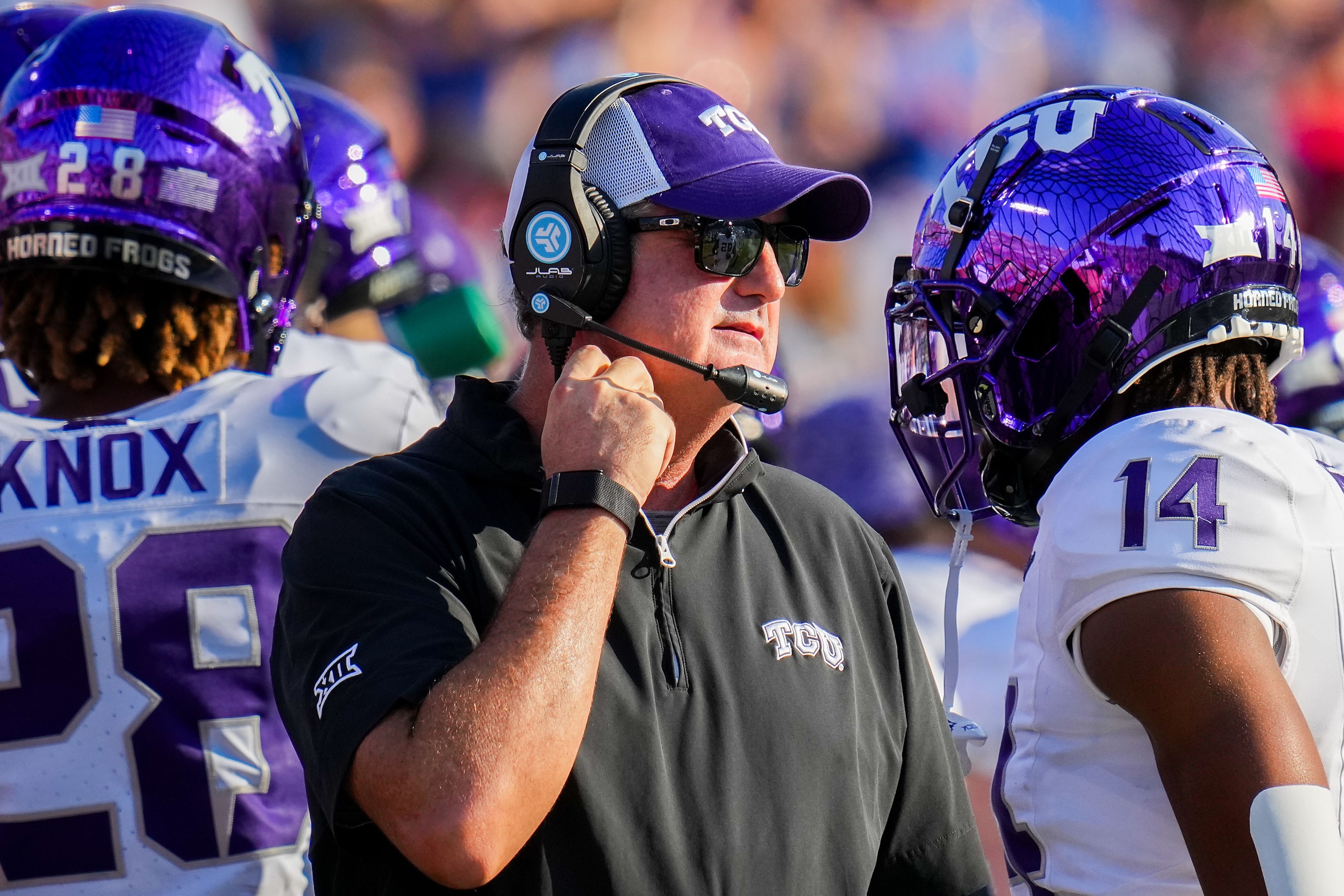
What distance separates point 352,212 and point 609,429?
247 cm

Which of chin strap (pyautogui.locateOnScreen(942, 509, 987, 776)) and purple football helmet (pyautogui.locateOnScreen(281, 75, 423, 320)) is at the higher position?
purple football helmet (pyautogui.locateOnScreen(281, 75, 423, 320))

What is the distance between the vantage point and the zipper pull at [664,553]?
1.78 m

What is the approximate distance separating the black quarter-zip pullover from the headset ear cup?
21 cm

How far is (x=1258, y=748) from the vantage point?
145 centimetres

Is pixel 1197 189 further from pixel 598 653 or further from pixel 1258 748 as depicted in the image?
pixel 598 653

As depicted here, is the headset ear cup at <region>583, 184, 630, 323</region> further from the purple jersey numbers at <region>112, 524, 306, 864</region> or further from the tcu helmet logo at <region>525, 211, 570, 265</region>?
the purple jersey numbers at <region>112, 524, 306, 864</region>

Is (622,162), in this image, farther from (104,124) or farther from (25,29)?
(25,29)

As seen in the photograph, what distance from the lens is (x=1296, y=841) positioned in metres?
1.42

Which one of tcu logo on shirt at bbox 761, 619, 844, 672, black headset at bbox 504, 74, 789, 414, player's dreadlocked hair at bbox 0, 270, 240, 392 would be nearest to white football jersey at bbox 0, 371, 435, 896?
player's dreadlocked hair at bbox 0, 270, 240, 392

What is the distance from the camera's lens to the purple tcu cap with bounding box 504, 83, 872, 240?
1.97m

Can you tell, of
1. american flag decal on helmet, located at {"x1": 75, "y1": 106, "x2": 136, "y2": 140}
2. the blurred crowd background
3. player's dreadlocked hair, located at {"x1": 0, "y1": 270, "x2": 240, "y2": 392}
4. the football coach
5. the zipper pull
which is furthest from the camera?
the blurred crowd background

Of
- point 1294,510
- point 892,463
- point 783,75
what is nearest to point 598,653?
point 1294,510

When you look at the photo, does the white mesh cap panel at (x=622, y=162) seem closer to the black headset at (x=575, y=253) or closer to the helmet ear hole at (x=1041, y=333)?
the black headset at (x=575, y=253)

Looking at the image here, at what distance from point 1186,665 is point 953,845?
564 mm
